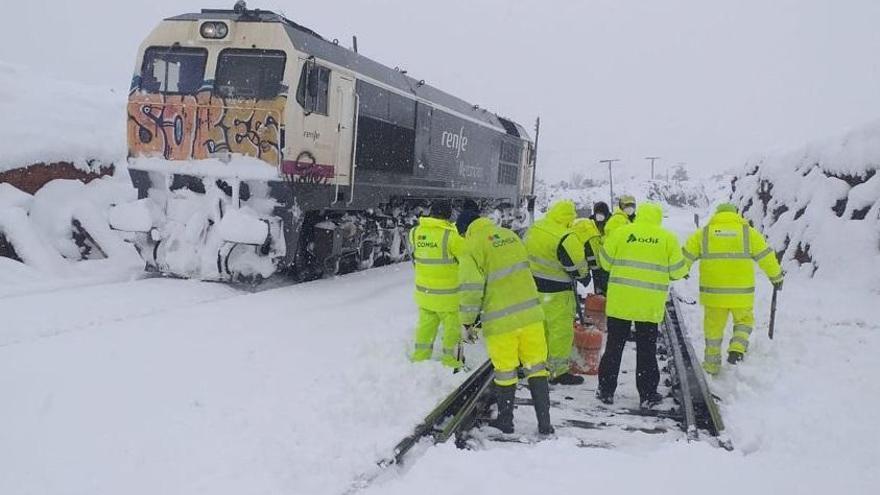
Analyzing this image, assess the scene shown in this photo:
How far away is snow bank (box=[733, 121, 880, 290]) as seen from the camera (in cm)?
1177

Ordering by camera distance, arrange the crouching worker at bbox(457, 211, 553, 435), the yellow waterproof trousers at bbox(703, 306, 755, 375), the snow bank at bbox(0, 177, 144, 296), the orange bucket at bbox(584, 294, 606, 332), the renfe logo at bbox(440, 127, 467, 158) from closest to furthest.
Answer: the crouching worker at bbox(457, 211, 553, 435), the yellow waterproof trousers at bbox(703, 306, 755, 375), the orange bucket at bbox(584, 294, 606, 332), the snow bank at bbox(0, 177, 144, 296), the renfe logo at bbox(440, 127, 467, 158)

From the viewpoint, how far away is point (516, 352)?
516 cm

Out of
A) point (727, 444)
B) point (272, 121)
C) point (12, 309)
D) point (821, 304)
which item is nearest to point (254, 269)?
point (272, 121)

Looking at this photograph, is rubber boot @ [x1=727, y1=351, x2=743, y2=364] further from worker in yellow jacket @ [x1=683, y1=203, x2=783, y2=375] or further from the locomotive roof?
the locomotive roof

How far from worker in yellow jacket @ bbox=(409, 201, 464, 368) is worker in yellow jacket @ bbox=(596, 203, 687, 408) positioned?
139 centimetres

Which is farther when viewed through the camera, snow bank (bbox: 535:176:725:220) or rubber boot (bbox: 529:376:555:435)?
snow bank (bbox: 535:176:725:220)

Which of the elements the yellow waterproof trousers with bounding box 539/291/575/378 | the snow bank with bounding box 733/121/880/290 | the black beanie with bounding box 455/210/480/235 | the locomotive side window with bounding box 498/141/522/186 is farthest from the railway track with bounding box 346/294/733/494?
the locomotive side window with bounding box 498/141/522/186

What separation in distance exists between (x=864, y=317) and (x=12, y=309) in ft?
35.7

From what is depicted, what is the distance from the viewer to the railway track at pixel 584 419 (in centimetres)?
464

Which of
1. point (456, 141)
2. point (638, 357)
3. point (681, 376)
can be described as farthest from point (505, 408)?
point (456, 141)

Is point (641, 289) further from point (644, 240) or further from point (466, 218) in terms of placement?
point (466, 218)

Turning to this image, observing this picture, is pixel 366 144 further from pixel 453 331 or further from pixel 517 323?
pixel 517 323

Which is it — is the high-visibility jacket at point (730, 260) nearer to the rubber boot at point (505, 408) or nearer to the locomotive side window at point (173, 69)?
the rubber boot at point (505, 408)

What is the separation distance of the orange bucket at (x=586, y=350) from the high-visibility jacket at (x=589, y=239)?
70cm
